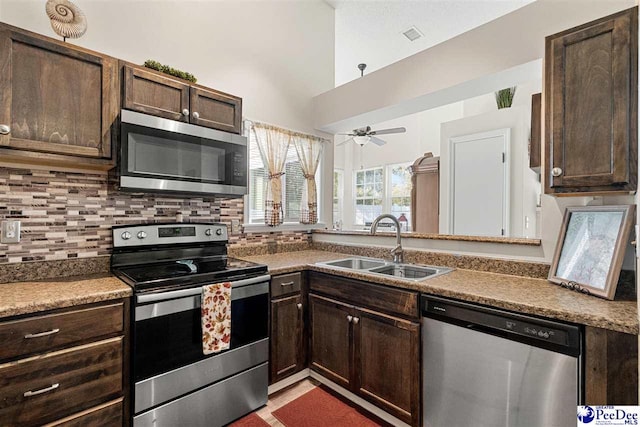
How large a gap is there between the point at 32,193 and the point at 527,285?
9.07 feet

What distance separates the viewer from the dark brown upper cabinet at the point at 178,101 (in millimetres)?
1783

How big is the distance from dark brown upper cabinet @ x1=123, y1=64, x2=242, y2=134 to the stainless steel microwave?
0.25ft

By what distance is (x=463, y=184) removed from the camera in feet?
12.7

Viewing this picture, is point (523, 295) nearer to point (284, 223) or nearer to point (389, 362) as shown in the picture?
point (389, 362)

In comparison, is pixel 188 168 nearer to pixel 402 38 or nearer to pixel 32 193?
pixel 32 193

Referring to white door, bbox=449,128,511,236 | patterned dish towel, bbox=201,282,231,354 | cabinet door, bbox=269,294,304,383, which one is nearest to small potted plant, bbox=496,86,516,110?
white door, bbox=449,128,511,236

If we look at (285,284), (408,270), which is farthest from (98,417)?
(408,270)

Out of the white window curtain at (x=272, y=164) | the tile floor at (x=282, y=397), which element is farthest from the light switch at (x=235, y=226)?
the tile floor at (x=282, y=397)

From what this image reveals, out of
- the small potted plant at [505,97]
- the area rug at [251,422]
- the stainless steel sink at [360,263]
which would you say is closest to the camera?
the area rug at [251,422]

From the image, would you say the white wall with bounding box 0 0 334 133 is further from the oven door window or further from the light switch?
the oven door window

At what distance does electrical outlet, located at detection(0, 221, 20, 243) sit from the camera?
5.37 ft

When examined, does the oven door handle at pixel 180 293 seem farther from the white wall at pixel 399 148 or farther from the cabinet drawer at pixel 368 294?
the white wall at pixel 399 148

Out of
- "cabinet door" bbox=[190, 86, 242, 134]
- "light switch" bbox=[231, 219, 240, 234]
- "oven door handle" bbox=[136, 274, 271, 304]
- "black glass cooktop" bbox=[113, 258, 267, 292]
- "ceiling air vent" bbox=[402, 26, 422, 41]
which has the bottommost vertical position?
"oven door handle" bbox=[136, 274, 271, 304]

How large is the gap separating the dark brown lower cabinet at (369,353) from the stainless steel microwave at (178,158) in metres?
1.08
